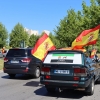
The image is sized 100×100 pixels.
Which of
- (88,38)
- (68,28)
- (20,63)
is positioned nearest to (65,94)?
(88,38)

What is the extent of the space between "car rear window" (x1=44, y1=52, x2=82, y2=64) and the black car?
456 centimetres

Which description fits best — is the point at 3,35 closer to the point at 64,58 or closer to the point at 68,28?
the point at 68,28

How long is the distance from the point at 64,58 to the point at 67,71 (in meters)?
0.51

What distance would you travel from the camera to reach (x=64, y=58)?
823 centimetres

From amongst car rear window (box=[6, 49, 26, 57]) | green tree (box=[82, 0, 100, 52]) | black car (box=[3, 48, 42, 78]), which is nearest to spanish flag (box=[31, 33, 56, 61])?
black car (box=[3, 48, 42, 78])

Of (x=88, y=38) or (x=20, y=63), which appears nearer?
(x=88, y=38)


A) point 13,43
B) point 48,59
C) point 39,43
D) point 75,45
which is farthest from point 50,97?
point 13,43

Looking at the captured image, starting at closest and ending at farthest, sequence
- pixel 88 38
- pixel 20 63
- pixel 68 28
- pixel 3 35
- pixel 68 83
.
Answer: pixel 68 83
pixel 88 38
pixel 20 63
pixel 68 28
pixel 3 35

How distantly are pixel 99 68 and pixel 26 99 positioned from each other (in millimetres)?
4517

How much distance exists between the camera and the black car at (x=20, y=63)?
42.1 ft

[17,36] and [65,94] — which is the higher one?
[17,36]

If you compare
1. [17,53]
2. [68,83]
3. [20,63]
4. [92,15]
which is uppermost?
[92,15]

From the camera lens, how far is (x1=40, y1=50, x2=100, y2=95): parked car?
7.86 metres

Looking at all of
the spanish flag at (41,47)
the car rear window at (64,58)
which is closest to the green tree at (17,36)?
the spanish flag at (41,47)
